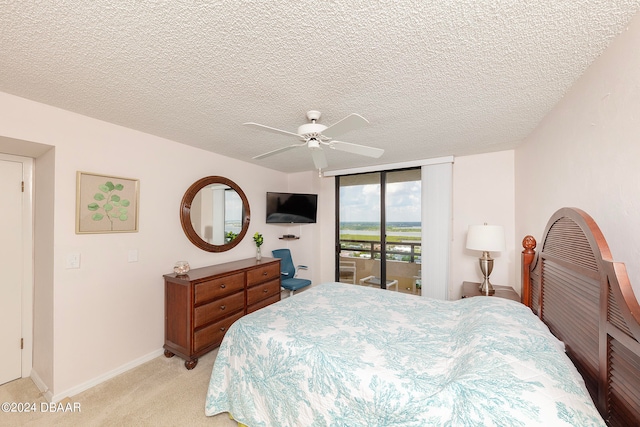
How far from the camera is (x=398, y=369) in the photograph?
4.37 ft

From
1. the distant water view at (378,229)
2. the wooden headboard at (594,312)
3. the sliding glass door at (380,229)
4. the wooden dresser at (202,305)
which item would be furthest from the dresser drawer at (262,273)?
the wooden headboard at (594,312)

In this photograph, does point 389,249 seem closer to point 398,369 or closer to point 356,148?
point 356,148

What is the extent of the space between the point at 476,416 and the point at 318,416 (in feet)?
2.61

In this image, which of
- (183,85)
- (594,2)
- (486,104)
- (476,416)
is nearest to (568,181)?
(486,104)

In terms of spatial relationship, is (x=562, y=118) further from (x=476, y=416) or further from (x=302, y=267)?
(x=302, y=267)

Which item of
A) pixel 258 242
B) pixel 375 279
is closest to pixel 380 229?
pixel 375 279

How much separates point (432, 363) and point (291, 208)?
130 inches

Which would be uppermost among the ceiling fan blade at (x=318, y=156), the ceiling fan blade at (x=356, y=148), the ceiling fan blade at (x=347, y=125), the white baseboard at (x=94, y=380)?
the ceiling fan blade at (x=347, y=125)

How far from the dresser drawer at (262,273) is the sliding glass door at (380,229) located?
1.32 m

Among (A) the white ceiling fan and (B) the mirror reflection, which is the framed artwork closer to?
(B) the mirror reflection

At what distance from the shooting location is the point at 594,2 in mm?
1023

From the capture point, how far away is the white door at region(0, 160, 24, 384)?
88.6 inches

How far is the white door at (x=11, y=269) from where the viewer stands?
7.38 feet

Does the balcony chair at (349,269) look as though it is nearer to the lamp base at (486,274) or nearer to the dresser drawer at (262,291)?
the dresser drawer at (262,291)
